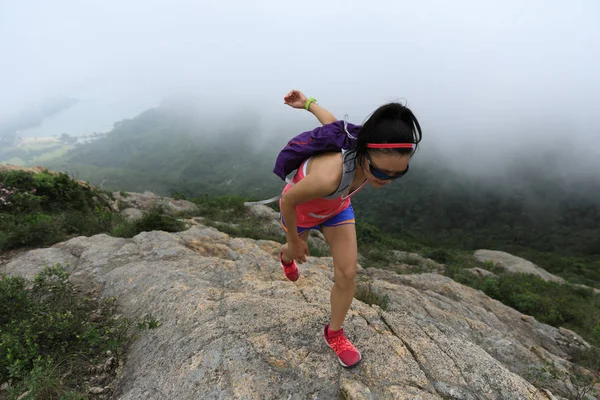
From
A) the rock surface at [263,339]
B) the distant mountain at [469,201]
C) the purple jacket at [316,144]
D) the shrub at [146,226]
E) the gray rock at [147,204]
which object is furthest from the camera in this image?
the distant mountain at [469,201]

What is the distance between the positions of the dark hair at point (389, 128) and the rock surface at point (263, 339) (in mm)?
2393

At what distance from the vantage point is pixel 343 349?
3.44 metres

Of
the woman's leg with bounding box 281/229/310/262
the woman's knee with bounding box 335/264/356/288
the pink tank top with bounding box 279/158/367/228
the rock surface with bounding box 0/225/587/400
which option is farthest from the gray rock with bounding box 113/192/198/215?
the woman's knee with bounding box 335/264/356/288

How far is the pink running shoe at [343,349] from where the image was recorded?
3.36m

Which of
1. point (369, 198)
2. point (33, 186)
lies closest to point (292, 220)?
point (33, 186)

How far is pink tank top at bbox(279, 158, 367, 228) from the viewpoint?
3.20 metres

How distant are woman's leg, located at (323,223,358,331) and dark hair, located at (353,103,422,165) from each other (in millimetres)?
1094

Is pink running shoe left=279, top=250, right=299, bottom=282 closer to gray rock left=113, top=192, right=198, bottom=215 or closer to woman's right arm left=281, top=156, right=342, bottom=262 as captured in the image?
woman's right arm left=281, top=156, right=342, bottom=262

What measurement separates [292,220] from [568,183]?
226 m

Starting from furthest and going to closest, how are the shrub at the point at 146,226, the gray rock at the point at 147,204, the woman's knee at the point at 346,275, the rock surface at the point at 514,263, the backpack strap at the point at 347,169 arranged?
the rock surface at the point at 514,263 < the gray rock at the point at 147,204 < the shrub at the point at 146,226 < the woman's knee at the point at 346,275 < the backpack strap at the point at 347,169

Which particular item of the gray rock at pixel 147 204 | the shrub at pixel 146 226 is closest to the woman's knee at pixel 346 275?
the shrub at pixel 146 226

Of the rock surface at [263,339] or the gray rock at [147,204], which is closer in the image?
the rock surface at [263,339]

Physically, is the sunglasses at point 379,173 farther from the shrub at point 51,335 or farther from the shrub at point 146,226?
the shrub at point 146,226

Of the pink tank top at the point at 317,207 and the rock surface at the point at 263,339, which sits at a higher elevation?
the pink tank top at the point at 317,207
